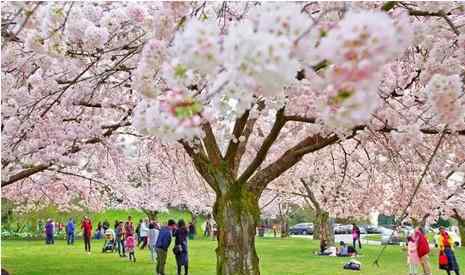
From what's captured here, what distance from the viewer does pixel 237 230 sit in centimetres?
971

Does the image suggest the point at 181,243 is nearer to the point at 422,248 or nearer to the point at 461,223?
the point at 422,248

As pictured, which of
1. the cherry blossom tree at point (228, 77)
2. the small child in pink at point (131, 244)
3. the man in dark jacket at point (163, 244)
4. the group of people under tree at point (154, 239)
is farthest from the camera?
the small child in pink at point (131, 244)

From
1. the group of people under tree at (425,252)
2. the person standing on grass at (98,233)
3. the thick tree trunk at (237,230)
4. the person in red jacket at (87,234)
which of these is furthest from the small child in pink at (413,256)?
the person standing on grass at (98,233)

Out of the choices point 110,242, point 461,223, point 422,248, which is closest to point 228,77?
point 422,248

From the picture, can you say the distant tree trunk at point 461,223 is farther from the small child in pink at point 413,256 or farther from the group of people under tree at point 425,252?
the small child in pink at point 413,256

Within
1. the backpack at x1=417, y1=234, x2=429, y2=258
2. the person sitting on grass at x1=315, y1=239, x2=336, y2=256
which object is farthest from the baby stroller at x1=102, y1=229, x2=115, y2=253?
the backpack at x1=417, y1=234, x2=429, y2=258

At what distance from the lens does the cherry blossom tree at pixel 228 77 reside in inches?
85.4

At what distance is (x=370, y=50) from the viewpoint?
1986 millimetres

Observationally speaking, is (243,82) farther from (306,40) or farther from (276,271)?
(276,271)

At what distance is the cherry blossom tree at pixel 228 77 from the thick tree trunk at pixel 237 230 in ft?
0.06

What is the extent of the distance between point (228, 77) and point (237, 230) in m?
7.63

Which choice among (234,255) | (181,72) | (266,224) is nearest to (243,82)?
(181,72)

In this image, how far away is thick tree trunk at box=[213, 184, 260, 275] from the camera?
31.6ft

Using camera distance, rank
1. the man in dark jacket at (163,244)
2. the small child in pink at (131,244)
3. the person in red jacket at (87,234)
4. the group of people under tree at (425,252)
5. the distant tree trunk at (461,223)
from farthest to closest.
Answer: the distant tree trunk at (461,223), the person in red jacket at (87,234), the small child in pink at (131,244), the group of people under tree at (425,252), the man in dark jacket at (163,244)
